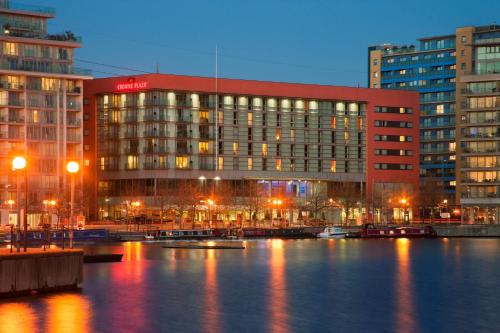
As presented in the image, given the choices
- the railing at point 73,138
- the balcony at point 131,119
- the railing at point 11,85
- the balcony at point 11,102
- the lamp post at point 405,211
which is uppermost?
the railing at point 11,85

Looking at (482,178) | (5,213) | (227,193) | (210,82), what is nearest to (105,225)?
(5,213)

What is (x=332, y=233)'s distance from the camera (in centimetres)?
13675

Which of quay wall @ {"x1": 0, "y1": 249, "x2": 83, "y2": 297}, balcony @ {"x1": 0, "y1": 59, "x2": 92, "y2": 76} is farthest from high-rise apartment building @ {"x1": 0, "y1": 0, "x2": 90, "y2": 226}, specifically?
quay wall @ {"x1": 0, "y1": 249, "x2": 83, "y2": 297}

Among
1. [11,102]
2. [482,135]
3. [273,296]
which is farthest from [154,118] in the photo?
[273,296]

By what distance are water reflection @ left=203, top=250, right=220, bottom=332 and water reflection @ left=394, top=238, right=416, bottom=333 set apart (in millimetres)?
9008

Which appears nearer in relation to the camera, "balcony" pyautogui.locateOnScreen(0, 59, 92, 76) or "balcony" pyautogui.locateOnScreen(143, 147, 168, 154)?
"balcony" pyautogui.locateOnScreen(0, 59, 92, 76)

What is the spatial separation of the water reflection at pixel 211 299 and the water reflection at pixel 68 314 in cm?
582

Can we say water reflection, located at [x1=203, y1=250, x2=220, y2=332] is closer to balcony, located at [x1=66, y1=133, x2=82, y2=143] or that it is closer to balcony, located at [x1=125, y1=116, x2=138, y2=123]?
balcony, located at [x1=66, y1=133, x2=82, y2=143]

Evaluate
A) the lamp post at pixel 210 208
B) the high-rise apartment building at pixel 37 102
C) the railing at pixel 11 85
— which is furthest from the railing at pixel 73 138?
the lamp post at pixel 210 208

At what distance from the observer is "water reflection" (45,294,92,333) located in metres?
42.0

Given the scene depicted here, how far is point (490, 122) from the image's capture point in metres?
165

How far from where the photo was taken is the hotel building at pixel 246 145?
16200 cm

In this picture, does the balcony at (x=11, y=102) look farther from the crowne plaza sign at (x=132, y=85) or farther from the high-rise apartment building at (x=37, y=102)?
the crowne plaza sign at (x=132, y=85)

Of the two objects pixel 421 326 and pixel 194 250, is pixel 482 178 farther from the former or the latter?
pixel 421 326
